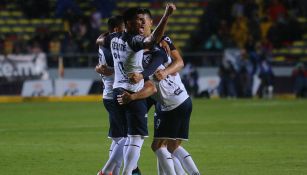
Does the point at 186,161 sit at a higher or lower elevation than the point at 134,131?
lower

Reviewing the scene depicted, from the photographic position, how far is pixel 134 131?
10.2 m

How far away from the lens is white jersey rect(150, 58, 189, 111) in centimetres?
1054

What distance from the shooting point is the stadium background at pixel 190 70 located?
63.7ft

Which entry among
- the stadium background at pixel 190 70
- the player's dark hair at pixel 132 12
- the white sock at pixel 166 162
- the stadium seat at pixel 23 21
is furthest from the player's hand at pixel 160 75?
the stadium seat at pixel 23 21

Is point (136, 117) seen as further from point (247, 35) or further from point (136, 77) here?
point (247, 35)

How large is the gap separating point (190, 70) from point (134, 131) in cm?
2408

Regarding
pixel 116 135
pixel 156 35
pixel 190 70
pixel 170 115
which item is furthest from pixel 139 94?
pixel 190 70

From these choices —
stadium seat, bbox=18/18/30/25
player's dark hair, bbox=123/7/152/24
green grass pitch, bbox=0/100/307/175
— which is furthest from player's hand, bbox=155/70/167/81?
stadium seat, bbox=18/18/30/25

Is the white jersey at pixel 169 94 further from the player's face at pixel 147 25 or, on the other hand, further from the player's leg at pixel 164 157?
the player's face at pixel 147 25

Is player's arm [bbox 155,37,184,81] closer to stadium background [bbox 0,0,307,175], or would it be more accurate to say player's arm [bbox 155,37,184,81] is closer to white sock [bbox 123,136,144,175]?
white sock [bbox 123,136,144,175]

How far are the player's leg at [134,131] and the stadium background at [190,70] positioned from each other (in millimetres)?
6068

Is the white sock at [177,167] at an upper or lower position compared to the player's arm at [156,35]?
lower

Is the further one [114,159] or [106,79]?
[106,79]

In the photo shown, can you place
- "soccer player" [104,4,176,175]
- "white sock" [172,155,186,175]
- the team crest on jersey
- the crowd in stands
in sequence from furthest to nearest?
the crowd in stands < "white sock" [172,155,186,175] < the team crest on jersey < "soccer player" [104,4,176,175]
